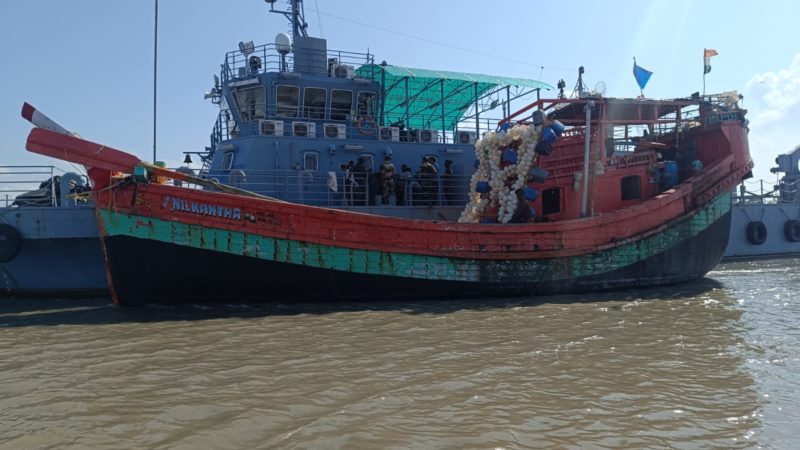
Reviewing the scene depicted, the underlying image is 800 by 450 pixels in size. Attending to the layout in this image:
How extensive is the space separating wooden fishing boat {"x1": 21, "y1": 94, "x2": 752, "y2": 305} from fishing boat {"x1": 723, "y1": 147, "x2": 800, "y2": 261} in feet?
21.5

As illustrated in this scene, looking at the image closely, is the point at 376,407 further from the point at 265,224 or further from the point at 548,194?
the point at 548,194

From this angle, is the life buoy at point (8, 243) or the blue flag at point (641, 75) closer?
the life buoy at point (8, 243)

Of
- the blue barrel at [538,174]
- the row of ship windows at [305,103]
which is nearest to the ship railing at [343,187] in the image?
the row of ship windows at [305,103]

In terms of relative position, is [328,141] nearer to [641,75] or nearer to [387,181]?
[387,181]

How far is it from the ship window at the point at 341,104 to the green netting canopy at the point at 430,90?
0.80 m

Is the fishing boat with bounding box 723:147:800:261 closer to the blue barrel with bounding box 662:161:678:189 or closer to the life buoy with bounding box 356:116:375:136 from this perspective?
the blue barrel with bounding box 662:161:678:189

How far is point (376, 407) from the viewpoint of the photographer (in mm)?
4773

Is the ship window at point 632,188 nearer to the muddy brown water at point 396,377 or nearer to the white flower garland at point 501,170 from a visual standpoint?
the white flower garland at point 501,170

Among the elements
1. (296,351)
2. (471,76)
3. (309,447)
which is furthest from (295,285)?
(471,76)

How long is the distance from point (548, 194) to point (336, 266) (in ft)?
16.6

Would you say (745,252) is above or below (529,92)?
below

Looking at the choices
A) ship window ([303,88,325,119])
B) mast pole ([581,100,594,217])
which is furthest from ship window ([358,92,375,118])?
mast pole ([581,100,594,217])

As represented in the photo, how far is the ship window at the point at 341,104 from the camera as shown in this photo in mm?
13875

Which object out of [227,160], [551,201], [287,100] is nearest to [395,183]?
[287,100]
